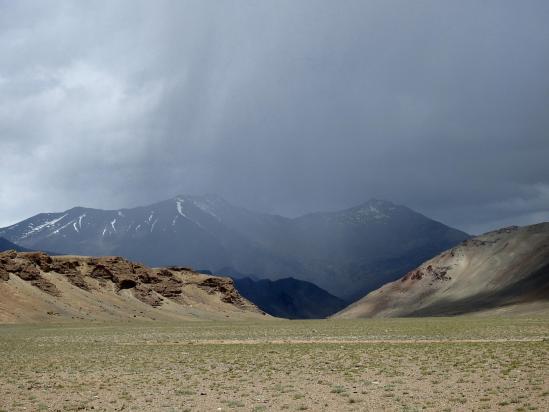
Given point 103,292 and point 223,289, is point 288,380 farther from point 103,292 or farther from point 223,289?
point 223,289

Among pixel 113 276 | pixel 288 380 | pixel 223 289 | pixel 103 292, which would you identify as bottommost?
pixel 288 380

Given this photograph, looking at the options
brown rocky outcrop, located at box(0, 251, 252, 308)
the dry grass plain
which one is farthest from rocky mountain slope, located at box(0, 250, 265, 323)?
the dry grass plain

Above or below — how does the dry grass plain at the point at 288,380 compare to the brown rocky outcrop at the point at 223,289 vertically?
below

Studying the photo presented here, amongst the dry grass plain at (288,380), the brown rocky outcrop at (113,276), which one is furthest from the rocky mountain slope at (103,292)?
the dry grass plain at (288,380)

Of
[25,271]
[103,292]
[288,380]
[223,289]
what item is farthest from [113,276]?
[288,380]

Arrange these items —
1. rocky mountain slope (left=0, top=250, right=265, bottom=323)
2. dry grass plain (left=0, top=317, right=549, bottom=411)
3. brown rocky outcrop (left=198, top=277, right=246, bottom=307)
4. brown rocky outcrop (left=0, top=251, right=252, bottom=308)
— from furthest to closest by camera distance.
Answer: brown rocky outcrop (left=198, top=277, right=246, bottom=307), brown rocky outcrop (left=0, top=251, right=252, bottom=308), rocky mountain slope (left=0, top=250, right=265, bottom=323), dry grass plain (left=0, top=317, right=549, bottom=411)

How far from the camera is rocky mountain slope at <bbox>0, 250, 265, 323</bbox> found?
111625mm

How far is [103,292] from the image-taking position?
144125mm

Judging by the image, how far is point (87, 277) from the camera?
14975cm

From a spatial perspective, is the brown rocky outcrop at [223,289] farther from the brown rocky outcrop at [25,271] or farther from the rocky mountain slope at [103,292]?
the brown rocky outcrop at [25,271]

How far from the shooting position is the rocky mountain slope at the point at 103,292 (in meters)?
112

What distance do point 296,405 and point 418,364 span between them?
1151 cm

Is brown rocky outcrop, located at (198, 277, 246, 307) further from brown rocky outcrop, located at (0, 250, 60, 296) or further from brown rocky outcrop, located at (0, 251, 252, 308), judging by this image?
brown rocky outcrop, located at (0, 250, 60, 296)

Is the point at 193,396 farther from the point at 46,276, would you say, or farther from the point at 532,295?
the point at 532,295
